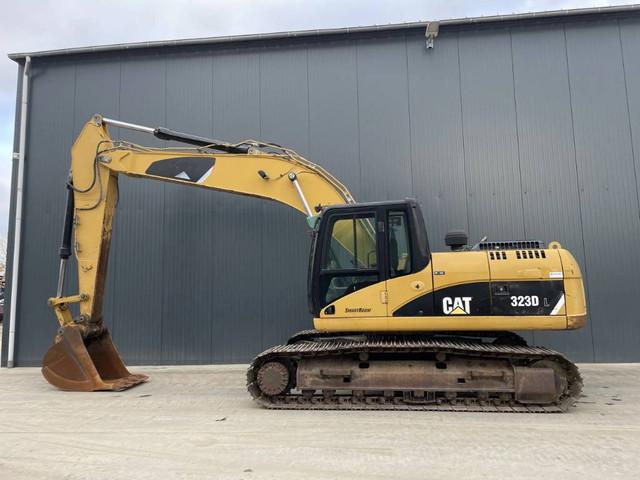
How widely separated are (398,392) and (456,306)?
4.53 feet

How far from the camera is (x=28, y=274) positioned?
32.8 ft

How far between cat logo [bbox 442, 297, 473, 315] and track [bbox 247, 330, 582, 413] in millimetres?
423

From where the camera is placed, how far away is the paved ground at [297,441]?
372cm

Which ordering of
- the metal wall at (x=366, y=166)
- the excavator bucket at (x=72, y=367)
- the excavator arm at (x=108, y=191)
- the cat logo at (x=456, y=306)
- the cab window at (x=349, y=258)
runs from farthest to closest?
the metal wall at (x=366, y=166) → the excavator arm at (x=108, y=191) → the excavator bucket at (x=72, y=367) → the cab window at (x=349, y=258) → the cat logo at (x=456, y=306)

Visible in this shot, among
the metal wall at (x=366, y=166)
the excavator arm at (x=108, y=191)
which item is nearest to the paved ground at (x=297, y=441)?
the excavator arm at (x=108, y=191)

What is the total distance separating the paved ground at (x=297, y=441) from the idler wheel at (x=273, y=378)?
0.29 m

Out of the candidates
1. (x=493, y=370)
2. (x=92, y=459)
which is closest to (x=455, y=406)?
(x=493, y=370)

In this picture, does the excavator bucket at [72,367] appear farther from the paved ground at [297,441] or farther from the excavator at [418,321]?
the excavator at [418,321]

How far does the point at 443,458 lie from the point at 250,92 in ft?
28.7

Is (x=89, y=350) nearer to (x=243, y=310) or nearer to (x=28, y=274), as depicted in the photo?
(x=243, y=310)

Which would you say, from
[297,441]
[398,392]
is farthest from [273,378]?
[398,392]

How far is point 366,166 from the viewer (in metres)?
9.82

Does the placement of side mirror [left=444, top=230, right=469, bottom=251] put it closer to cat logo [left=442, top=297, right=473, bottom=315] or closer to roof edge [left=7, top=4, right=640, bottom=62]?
cat logo [left=442, top=297, right=473, bottom=315]

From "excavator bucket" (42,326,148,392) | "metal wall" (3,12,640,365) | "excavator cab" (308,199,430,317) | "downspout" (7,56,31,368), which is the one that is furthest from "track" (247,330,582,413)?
"downspout" (7,56,31,368)
